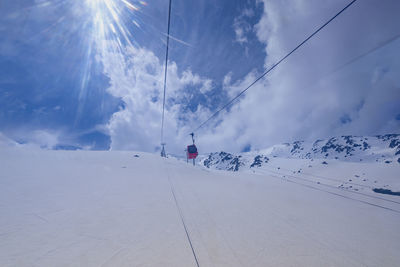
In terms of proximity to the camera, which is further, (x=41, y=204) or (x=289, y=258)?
(x=41, y=204)

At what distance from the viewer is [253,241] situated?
11.6ft

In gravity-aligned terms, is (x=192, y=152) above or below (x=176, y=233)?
above

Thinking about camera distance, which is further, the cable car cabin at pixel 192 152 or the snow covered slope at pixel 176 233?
the cable car cabin at pixel 192 152

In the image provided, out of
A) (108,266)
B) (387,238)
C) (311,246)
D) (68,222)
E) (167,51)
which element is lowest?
(387,238)

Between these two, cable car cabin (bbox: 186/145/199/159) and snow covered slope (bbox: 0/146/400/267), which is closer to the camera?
snow covered slope (bbox: 0/146/400/267)

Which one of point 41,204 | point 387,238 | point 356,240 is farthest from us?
point 41,204

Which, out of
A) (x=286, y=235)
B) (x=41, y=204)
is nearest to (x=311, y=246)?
(x=286, y=235)

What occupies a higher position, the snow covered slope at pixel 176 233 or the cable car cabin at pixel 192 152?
the cable car cabin at pixel 192 152

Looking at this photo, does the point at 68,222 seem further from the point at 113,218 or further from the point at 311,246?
the point at 311,246

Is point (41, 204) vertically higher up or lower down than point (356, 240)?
higher up

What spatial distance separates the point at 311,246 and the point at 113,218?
5473 mm

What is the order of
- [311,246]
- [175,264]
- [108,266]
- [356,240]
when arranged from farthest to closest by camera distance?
1. [356,240]
2. [311,246]
3. [175,264]
4. [108,266]

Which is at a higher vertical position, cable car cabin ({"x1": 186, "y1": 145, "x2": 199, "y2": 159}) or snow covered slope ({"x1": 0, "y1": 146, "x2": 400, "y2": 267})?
cable car cabin ({"x1": 186, "y1": 145, "x2": 199, "y2": 159})

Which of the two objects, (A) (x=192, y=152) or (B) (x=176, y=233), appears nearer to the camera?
(B) (x=176, y=233)
